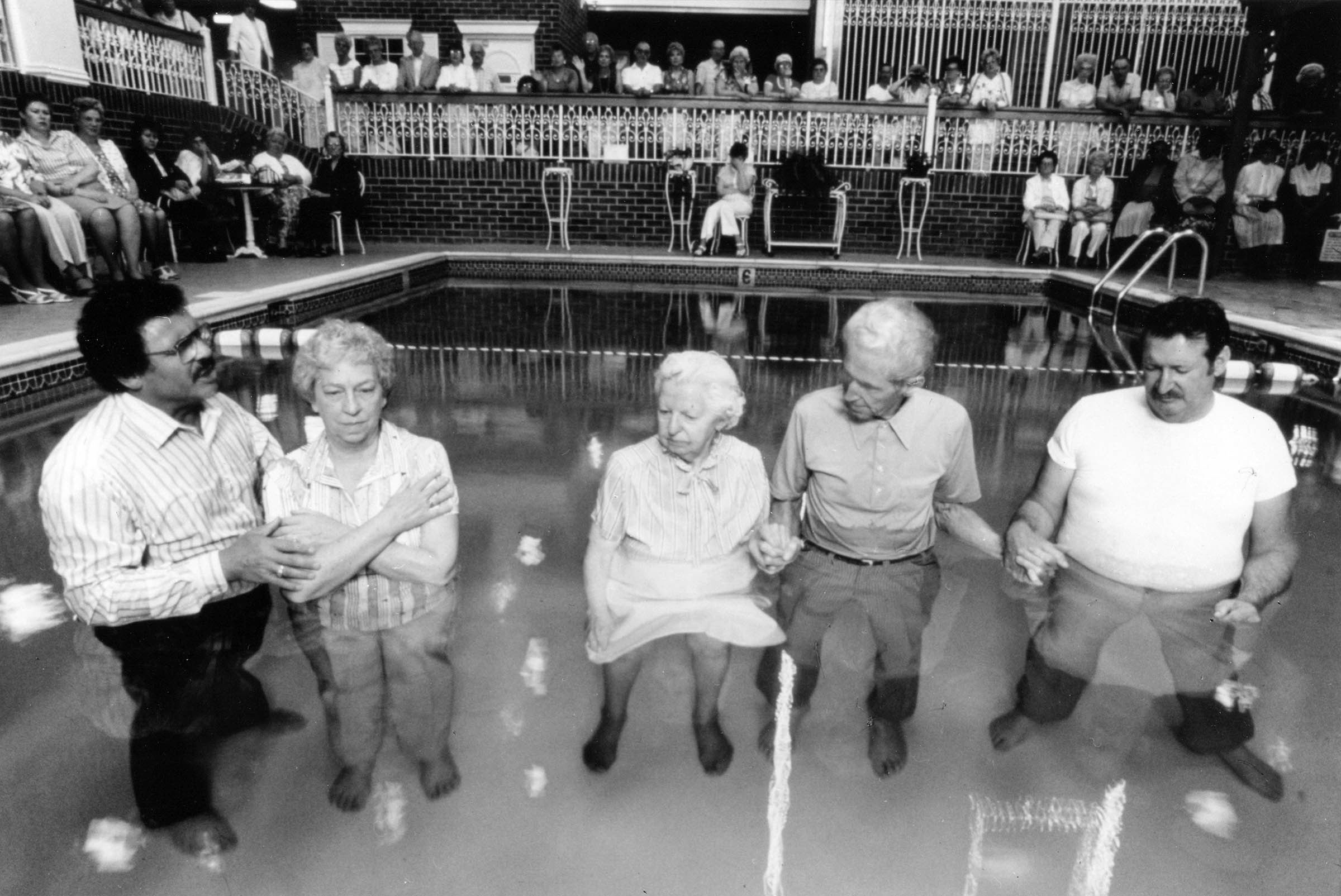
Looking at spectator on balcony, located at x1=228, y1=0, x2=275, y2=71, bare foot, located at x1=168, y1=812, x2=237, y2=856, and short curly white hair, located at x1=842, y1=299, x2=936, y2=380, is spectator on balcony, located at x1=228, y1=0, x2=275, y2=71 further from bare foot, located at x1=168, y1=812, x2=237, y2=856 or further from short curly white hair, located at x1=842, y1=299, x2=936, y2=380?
bare foot, located at x1=168, y1=812, x2=237, y2=856

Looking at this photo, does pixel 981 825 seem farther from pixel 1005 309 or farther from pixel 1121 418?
pixel 1005 309

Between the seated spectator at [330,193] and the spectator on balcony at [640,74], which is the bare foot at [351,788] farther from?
the spectator on balcony at [640,74]

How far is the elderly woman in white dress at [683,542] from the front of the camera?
6.17 feet

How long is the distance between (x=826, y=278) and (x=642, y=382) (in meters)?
5.16

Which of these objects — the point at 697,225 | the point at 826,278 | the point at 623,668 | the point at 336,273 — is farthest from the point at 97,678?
the point at 697,225

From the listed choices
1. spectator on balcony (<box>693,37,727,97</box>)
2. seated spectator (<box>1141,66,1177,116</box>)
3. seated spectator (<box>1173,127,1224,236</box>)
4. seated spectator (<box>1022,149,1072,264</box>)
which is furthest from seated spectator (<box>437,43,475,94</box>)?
seated spectator (<box>1173,127,1224,236</box>)

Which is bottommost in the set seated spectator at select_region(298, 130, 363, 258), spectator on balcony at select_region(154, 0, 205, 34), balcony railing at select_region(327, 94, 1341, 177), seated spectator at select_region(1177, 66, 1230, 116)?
seated spectator at select_region(298, 130, 363, 258)

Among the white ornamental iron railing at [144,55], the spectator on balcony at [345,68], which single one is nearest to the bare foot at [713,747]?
the white ornamental iron railing at [144,55]

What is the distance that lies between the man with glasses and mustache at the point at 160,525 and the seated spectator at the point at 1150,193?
980 cm

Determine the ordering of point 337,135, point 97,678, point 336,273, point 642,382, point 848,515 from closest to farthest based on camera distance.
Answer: point 97,678 → point 848,515 → point 642,382 → point 336,273 → point 337,135

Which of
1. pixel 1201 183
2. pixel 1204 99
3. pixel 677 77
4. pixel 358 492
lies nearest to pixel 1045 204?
pixel 1201 183

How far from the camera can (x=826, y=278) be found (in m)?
9.41

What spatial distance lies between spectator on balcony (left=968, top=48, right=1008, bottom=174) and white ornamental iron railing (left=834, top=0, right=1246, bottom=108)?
1.97 meters

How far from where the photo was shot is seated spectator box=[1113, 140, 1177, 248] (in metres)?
9.54
